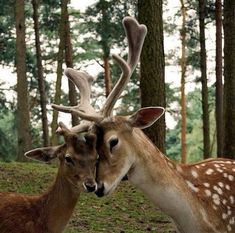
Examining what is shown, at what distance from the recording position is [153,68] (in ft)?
31.7

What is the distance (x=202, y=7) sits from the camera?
19359 millimetres

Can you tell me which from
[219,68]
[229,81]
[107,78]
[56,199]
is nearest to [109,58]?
[107,78]

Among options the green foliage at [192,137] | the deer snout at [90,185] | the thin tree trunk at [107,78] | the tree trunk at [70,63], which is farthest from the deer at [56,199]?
the green foliage at [192,137]

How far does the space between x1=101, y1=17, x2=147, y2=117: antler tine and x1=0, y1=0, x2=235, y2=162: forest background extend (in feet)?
15.5

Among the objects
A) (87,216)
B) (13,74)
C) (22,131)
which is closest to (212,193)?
(87,216)

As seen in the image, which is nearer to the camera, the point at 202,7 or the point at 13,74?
the point at 202,7

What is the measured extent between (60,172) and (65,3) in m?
14.0

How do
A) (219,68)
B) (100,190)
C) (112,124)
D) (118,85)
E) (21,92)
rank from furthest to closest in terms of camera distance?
(219,68) → (21,92) → (118,85) → (112,124) → (100,190)

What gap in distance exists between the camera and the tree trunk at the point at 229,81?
11031 millimetres

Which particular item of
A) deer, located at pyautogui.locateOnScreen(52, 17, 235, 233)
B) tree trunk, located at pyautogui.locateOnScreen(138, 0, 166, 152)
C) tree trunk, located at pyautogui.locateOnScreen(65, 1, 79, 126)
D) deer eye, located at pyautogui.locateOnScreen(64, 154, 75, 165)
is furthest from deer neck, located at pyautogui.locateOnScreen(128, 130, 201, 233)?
tree trunk, located at pyautogui.locateOnScreen(65, 1, 79, 126)

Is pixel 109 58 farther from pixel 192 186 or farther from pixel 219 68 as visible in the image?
pixel 192 186

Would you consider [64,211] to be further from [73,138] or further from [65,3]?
[65,3]

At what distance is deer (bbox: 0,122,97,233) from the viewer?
5.13 meters

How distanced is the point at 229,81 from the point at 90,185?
6767 mm
